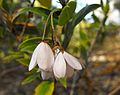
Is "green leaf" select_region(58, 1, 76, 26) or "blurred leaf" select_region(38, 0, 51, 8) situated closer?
"green leaf" select_region(58, 1, 76, 26)

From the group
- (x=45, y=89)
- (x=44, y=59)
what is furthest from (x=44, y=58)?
(x=45, y=89)

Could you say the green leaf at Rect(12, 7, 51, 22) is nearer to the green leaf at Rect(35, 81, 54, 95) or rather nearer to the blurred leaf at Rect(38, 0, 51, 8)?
the blurred leaf at Rect(38, 0, 51, 8)

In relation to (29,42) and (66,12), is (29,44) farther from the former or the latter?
(66,12)

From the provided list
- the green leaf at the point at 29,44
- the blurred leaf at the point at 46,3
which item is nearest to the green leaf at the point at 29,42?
the green leaf at the point at 29,44

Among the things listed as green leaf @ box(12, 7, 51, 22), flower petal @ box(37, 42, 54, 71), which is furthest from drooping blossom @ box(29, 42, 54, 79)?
green leaf @ box(12, 7, 51, 22)

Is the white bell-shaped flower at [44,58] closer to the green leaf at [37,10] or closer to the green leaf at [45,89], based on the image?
the green leaf at [37,10]

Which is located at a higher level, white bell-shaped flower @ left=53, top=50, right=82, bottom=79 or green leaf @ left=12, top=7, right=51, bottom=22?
green leaf @ left=12, top=7, right=51, bottom=22

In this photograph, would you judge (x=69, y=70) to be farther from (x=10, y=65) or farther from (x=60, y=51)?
(x=10, y=65)

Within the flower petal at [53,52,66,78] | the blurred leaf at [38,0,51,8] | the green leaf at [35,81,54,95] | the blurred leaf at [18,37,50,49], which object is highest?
the blurred leaf at [38,0,51,8]
